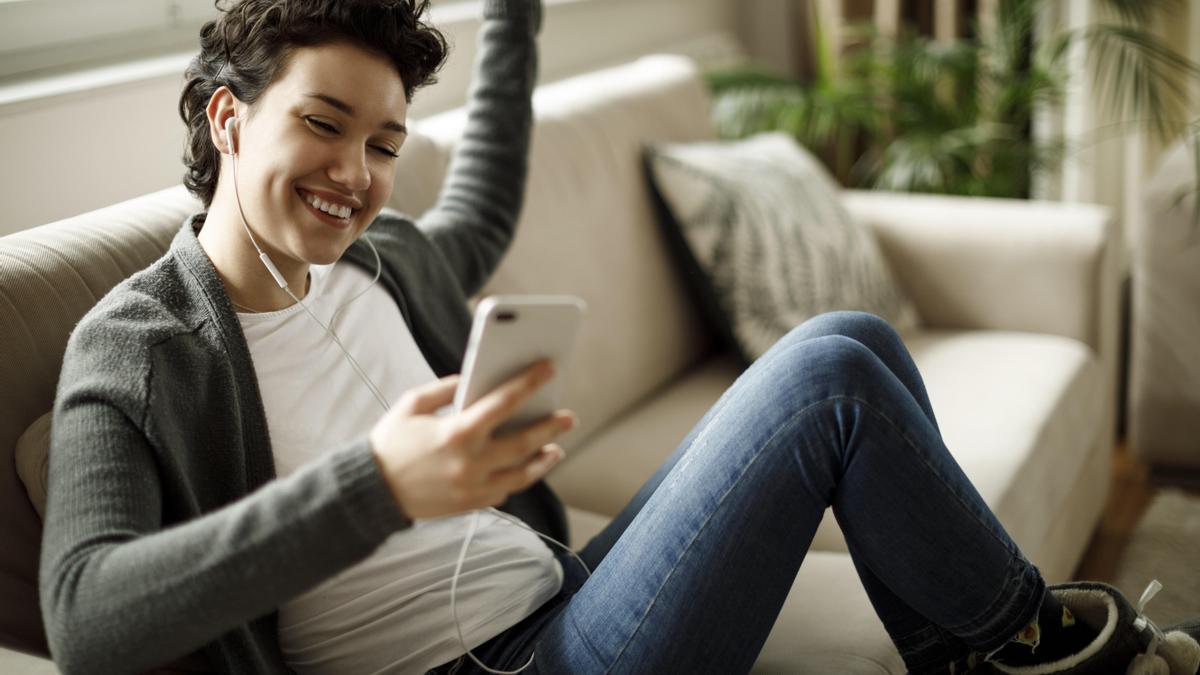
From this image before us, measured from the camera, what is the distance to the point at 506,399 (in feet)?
2.78

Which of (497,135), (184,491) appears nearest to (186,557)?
(184,491)

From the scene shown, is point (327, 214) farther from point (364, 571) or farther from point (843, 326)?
point (843, 326)

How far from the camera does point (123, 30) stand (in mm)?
1750

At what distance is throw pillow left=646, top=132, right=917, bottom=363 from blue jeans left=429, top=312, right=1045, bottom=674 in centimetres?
87

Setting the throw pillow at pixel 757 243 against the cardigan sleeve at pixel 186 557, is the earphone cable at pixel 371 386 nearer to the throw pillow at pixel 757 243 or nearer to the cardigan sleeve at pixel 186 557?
the cardigan sleeve at pixel 186 557

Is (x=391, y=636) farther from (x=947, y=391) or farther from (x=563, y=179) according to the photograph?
(x=947, y=391)

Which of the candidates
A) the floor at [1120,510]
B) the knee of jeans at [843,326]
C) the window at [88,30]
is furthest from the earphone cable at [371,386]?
the floor at [1120,510]

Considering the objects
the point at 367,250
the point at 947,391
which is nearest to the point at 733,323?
the point at 947,391

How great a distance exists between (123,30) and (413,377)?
0.85 m

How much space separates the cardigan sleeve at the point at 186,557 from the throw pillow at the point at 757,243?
126 cm

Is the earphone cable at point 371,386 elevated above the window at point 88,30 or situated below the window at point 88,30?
below

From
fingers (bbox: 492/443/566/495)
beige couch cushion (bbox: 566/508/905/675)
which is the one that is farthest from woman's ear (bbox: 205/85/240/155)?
beige couch cushion (bbox: 566/508/905/675)

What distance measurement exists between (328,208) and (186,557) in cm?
40

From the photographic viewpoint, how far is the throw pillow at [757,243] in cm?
203
